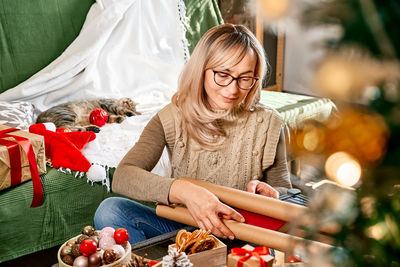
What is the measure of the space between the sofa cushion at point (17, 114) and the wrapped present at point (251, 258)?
65.1 inches

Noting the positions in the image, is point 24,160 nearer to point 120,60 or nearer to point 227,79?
point 227,79

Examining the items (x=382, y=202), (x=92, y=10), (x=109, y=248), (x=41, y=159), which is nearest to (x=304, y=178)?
(x=382, y=202)

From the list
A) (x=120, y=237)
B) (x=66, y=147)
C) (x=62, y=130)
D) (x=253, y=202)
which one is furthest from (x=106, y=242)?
(x=62, y=130)

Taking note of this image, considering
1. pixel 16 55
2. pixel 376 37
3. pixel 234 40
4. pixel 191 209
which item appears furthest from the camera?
pixel 16 55

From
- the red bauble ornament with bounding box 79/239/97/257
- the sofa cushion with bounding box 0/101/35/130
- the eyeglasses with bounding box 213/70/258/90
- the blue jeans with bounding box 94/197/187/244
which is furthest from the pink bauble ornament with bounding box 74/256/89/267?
the sofa cushion with bounding box 0/101/35/130

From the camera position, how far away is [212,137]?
147 cm

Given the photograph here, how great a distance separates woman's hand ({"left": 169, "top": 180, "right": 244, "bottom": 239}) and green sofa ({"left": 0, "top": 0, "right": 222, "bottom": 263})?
972mm

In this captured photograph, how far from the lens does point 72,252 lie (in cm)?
97

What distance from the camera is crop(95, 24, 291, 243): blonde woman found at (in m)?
1.35

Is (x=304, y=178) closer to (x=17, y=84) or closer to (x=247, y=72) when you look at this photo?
(x=247, y=72)

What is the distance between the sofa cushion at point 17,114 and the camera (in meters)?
2.19

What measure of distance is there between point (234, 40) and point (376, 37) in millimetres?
1097

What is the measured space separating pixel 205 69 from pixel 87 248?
2.30 ft

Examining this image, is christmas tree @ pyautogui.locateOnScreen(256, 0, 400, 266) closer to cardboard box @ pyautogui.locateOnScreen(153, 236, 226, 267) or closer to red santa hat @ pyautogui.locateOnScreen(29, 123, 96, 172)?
cardboard box @ pyautogui.locateOnScreen(153, 236, 226, 267)
